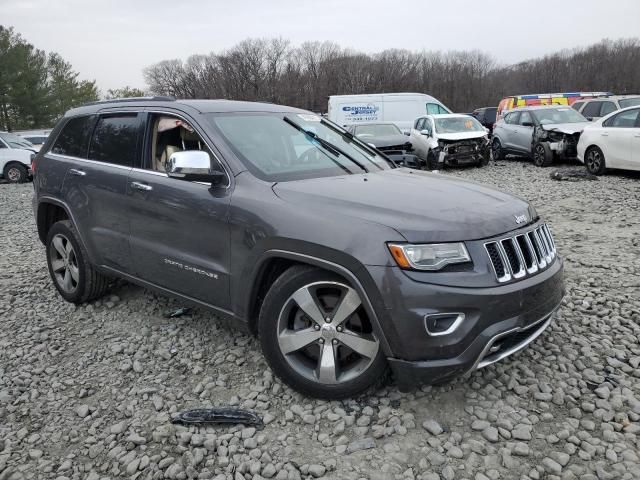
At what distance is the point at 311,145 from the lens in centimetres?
382

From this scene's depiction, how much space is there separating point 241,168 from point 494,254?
1582 mm

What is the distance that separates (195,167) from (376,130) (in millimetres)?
11979

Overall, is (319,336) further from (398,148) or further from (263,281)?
(398,148)

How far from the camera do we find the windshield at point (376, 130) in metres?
14.5

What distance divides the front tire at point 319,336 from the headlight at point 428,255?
1.10ft

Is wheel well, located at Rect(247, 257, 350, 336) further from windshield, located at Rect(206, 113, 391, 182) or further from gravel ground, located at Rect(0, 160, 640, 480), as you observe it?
windshield, located at Rect(206, 113, 391, 182)

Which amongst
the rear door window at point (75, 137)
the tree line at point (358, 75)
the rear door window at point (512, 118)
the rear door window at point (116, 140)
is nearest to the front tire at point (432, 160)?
the rear door window at point (512, 118)

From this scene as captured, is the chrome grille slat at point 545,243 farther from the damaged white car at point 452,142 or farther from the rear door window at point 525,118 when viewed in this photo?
the rear door window at point 525,118

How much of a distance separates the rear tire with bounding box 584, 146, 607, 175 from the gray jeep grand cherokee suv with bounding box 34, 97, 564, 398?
9.18m

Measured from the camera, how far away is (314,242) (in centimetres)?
274

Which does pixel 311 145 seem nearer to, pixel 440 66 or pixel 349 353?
pixel 349 353


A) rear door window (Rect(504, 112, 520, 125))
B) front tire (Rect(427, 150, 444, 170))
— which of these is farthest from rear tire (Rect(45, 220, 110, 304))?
rear door window (Rect(504, 112, 520, 125))

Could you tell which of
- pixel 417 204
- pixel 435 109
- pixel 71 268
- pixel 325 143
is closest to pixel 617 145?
pixel 325 143

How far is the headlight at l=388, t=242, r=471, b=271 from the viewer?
100 inches
